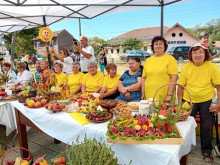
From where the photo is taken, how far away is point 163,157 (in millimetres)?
1396

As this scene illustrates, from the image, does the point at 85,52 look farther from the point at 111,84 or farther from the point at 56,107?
the point at 56,107

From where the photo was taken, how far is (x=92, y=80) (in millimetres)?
3734

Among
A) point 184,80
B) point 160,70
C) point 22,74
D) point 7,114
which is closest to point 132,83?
point 160,70

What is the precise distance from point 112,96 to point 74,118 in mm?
1560

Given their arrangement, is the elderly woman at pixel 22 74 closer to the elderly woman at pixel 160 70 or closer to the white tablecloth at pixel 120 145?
the white tablecloth at pixel 120 145

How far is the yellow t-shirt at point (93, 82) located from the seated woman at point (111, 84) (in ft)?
0.49

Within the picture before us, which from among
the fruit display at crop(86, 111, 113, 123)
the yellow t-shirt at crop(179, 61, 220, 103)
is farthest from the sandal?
the fruit display at crop(86, 111, 113, 123)

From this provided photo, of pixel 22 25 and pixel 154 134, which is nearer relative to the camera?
pixel 154 134

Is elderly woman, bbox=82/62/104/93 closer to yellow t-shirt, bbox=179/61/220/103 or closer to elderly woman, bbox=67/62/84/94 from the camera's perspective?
elderly woman, bbox=67/62/84/94

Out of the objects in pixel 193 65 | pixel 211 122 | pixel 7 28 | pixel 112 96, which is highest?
pixel 7 28

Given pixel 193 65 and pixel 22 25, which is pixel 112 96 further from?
pixel 22 25

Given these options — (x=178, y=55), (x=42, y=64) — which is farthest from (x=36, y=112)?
(x=178, y=55)

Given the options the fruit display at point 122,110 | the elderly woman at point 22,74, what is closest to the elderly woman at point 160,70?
the fruit display at point 122,110

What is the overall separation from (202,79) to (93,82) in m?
2.05
